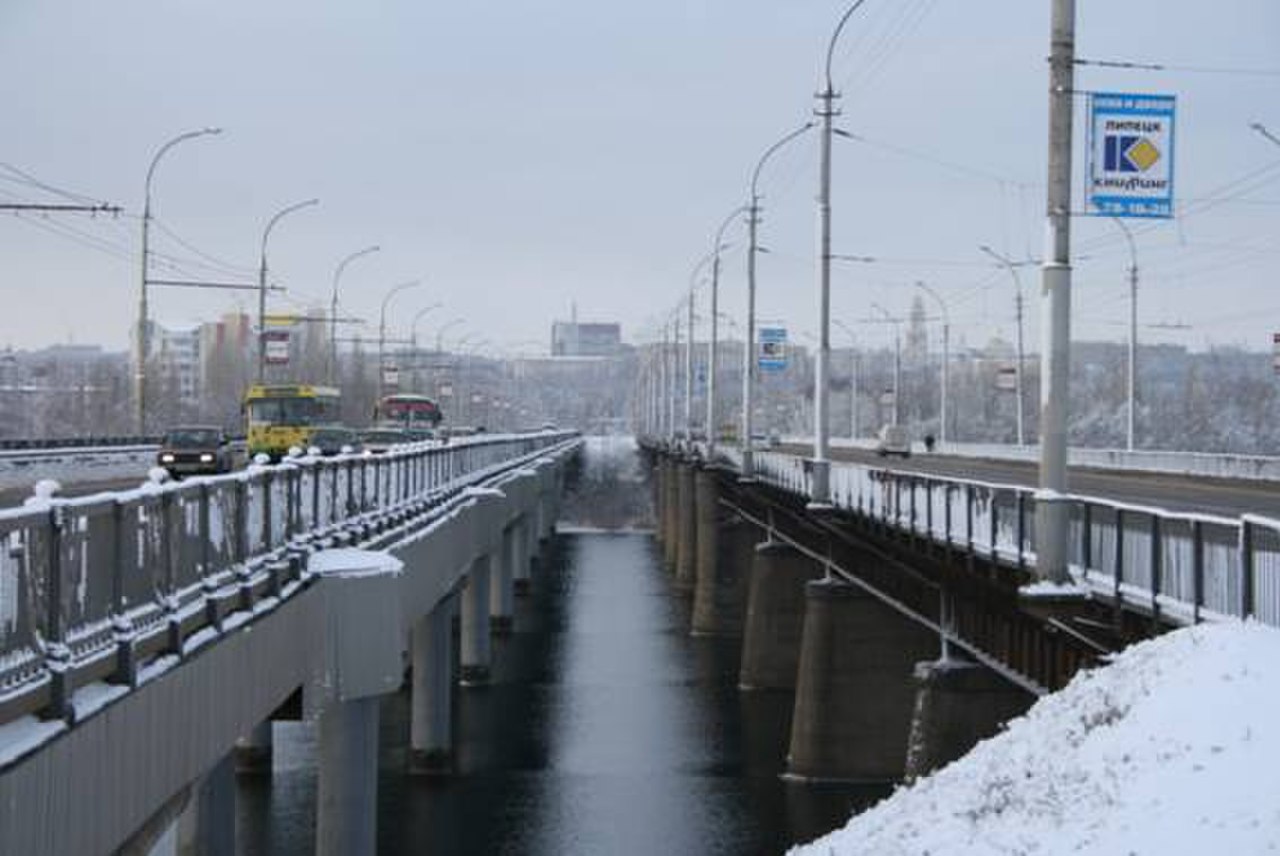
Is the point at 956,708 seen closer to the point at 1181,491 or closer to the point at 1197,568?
the point at 1197,568

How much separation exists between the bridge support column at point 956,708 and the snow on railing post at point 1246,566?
13916 millimetres

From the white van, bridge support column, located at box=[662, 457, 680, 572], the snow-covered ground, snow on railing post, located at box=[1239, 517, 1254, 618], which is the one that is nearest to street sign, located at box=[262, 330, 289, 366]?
bridge support column, located at box=[662, 457, 680, 572]

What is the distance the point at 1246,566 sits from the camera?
52.0 feet

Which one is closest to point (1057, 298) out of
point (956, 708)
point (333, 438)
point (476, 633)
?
point (956, 708)

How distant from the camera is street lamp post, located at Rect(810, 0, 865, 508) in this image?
39406mm

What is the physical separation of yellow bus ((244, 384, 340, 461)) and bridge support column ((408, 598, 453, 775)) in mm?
23981

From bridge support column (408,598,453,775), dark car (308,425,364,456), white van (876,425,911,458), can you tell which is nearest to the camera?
bridge support column (408,598,453,775)

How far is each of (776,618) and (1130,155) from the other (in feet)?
121

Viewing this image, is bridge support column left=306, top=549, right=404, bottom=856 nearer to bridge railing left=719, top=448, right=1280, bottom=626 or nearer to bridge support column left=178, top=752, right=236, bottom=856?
bridge support column left=178, top=752, right=236, bottom=856

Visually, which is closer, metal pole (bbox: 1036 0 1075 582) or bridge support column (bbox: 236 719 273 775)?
metal pole (bbox: 1036 0 1075 582)

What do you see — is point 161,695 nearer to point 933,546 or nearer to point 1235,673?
point 1235,673

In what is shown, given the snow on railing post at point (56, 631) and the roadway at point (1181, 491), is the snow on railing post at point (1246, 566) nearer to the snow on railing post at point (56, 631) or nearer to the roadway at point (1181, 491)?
the snow on railing post at point (56, 631)

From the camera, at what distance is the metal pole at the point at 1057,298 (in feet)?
66.1

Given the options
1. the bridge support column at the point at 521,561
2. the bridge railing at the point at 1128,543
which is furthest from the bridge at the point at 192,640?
the bridge support column at the point at 521,561
